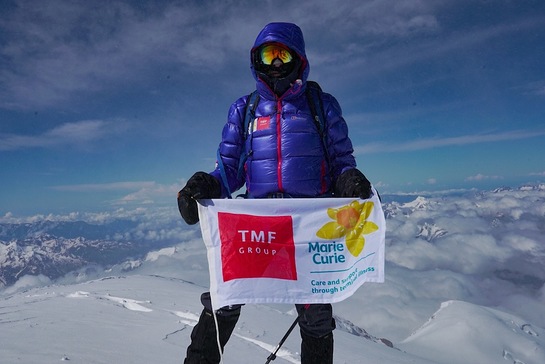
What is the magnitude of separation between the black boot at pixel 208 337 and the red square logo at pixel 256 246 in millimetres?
398

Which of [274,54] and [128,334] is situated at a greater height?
[274,54]

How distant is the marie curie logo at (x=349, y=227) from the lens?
3373 millimetres

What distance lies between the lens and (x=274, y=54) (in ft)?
12.0

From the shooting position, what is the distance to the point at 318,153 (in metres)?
3.51

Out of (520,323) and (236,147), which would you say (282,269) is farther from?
(520,323)

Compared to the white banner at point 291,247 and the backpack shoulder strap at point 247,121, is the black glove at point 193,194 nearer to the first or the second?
the white banner at point 291,247

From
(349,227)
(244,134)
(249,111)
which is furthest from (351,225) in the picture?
(249,111)

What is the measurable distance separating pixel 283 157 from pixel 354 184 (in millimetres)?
767

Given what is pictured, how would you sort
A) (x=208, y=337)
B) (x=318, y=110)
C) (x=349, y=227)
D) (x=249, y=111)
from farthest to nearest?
(x=249, y=111), (x=318, y=110), (x=349, y=227), (x=208, y=337)

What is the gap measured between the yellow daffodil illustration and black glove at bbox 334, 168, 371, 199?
0.13 meters

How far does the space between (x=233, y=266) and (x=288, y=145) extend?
1344 millimetres

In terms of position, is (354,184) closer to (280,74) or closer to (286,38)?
(280,74)

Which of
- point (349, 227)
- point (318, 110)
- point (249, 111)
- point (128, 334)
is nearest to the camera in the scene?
point (349, 227)

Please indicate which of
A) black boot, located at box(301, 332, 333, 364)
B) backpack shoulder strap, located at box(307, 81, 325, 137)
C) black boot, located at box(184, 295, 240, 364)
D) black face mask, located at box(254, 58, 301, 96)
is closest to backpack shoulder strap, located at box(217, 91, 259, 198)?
black face mask, located at box(254, 58, 301, 96)
